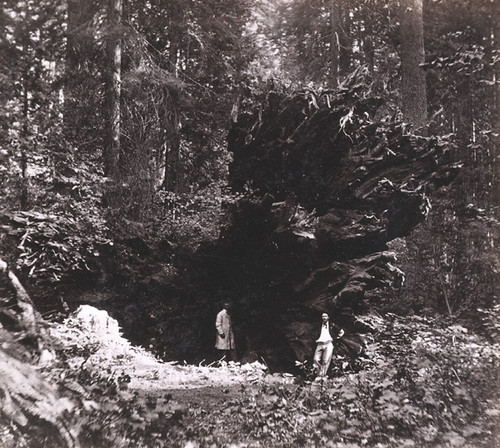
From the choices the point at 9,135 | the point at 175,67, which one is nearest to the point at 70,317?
the point at 9,135

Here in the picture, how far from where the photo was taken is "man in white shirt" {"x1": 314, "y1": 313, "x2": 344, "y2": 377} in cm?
541

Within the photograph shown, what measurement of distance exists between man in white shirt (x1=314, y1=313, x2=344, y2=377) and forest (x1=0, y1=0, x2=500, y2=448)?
94 millimetres

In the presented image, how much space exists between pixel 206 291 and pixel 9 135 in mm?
2984

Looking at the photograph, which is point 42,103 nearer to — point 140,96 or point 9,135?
point 9,135

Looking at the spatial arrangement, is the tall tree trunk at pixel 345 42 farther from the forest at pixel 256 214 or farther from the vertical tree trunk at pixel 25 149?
the vertical tree trunk at pixel 25 149

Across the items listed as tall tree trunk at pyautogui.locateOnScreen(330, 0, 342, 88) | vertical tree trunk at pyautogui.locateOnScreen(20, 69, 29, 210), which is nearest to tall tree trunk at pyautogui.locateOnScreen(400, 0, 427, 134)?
tall tree trunk at pyautogui.locateOnScreen(330, 0, 342, 88)

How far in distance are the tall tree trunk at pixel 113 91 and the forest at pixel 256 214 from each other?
28 mm

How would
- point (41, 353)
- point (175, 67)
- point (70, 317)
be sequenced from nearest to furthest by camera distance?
point (41, 353), point (70, 317), point (175, 67)

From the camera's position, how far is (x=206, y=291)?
5789 mm

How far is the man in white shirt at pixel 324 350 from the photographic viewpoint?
541cm

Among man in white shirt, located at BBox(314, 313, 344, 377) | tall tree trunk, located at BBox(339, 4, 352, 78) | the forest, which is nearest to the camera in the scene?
the forest

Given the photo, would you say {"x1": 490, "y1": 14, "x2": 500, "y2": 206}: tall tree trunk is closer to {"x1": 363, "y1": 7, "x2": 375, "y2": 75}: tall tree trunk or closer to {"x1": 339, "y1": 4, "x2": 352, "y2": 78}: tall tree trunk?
{"x1": 363, "y1": 7, "x2": 375, "y2": 75}: tall tree trunk

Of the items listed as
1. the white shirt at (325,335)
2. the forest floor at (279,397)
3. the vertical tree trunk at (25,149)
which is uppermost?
the vertical tree trunk at (25,149)

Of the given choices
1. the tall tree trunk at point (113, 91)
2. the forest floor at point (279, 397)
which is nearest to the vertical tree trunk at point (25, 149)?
the tall tree trunk at point (113, 91)
